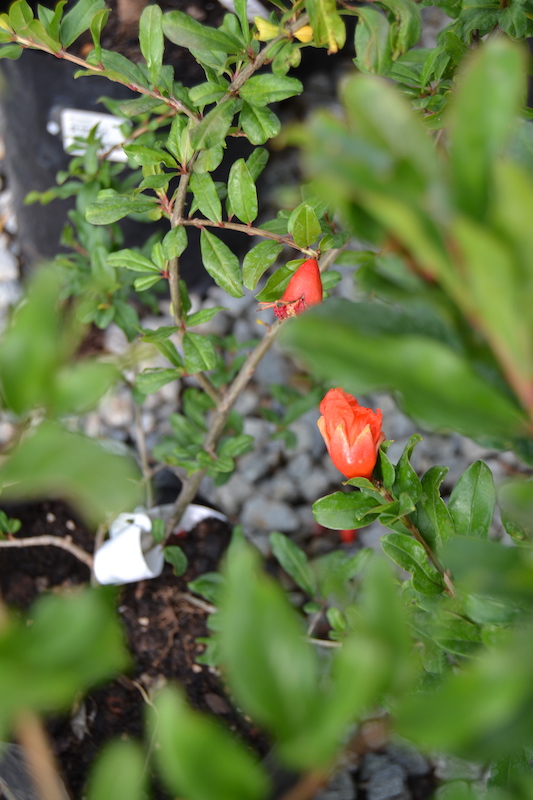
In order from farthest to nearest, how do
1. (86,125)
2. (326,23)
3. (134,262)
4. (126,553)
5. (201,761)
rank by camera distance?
(86,125), (126,553), (134,262), (326,23), (201,761)

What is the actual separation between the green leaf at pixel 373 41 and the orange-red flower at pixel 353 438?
0.99 ft

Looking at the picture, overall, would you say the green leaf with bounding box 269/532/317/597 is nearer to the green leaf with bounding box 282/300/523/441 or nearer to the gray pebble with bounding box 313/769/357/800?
the gray pebble with bounding box 313/769/357/800

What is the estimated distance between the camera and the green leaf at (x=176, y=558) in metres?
1.09

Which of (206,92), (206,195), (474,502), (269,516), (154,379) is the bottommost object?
(269,516)

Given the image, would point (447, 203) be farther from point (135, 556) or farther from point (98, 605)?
Answer: point (135, 556)

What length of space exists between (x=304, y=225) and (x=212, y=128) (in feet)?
0.42

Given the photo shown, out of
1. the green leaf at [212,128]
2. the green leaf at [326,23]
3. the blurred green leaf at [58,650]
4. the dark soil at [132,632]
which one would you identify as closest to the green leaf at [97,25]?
the green leaf at [212,128]

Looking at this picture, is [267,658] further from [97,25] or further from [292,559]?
[292,559]

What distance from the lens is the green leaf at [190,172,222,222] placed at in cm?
71

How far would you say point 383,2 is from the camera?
2.02 ft

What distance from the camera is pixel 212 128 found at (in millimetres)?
645

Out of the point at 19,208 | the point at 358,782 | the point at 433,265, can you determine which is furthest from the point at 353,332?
the point at 19,208

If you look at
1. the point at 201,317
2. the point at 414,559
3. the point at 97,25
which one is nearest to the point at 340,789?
the point at 414,559

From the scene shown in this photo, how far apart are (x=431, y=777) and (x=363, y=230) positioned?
3.39ft
